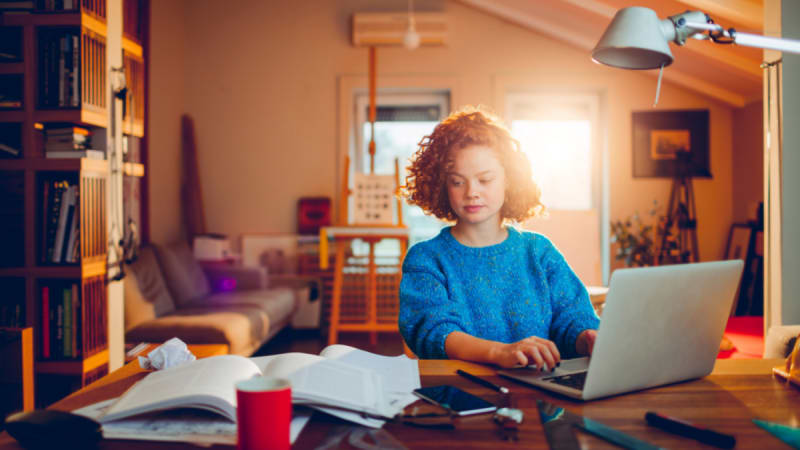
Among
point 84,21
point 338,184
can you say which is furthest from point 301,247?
point 84,21

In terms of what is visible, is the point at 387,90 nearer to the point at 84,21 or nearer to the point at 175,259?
the point at 175,259

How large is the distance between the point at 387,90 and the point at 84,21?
304 cm

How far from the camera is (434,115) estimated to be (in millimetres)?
5109

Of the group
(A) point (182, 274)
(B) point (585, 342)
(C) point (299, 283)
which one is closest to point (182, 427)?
(B) point (585, 342)

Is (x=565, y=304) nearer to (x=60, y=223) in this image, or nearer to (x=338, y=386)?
(x=338, y=386)

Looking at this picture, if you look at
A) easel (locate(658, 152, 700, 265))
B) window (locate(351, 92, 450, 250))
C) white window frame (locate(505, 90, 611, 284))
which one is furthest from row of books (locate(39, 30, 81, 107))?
easel (locate(658, 152, 700, 265))

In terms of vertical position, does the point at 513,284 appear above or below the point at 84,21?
below

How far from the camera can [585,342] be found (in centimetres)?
121

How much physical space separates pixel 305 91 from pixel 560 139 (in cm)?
221

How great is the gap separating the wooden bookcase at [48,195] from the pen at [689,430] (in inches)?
82.1

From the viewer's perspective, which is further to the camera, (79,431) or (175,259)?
(175,259)

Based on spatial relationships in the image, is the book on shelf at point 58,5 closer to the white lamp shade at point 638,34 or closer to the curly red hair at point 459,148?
the curly red hair at point 459,148

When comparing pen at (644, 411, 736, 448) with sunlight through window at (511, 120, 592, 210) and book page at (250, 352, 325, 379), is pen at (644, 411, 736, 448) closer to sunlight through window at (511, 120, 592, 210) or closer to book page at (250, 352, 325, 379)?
book page at (250, 352, 325, 379)

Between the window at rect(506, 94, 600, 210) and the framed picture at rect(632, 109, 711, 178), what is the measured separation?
0.40 m
